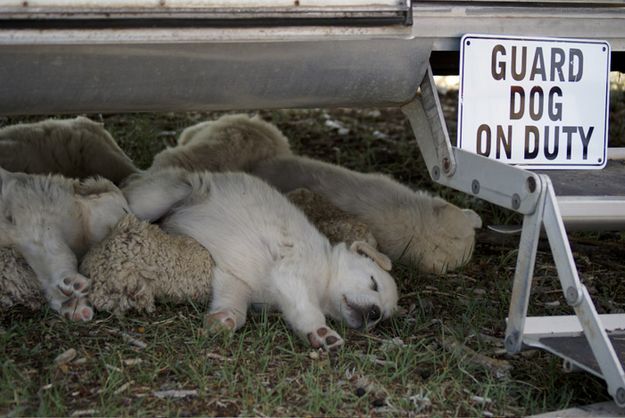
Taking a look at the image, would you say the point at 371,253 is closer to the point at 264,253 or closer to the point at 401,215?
the point at 264,253

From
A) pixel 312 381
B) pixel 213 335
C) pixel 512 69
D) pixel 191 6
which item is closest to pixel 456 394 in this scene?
pixel 312 381

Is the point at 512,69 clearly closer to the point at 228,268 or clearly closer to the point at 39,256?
the point at 228,268

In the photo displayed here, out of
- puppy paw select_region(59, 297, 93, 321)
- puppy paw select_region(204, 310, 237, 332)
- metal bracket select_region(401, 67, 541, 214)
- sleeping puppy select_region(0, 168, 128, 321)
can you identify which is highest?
metal bracket select_region(401, 67, 541, 214)

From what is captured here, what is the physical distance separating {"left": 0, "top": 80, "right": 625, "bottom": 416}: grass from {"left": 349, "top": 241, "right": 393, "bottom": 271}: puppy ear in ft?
0.80

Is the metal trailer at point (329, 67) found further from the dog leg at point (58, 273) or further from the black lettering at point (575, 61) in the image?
the dog leg at point (58, 273)

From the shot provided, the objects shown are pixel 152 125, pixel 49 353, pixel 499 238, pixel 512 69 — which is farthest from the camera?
pixel 152 125

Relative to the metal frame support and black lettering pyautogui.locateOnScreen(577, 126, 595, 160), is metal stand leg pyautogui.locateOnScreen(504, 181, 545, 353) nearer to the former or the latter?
the metal frame support

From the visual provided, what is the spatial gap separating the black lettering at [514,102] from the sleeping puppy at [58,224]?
72.3 inches

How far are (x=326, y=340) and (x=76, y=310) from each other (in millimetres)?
1069

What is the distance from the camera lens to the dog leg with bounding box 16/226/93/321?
4242 millimetres

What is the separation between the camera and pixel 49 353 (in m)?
3.94

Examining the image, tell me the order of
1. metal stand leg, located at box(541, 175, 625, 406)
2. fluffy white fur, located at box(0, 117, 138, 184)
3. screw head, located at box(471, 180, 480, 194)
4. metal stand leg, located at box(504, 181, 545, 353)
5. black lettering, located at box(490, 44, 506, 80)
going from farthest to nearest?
1. fluffy white fur, located at box(0, 117, 138, 184)
2. black lettering, located at box(490, 44, 506, 80)
3. screw head, located at box(471, 180, 480, 194)
4. metal stand leg, located at box(504, 181, 545, 353)
5. metal stand leg, located at box(541, 175, 625, 406)

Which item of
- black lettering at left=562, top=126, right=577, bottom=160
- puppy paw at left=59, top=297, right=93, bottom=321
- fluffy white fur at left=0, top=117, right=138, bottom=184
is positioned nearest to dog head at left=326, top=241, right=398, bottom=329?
black lettering at left=562, top=126, right=577, bottom=160

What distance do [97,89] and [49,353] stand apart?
1.07 m
